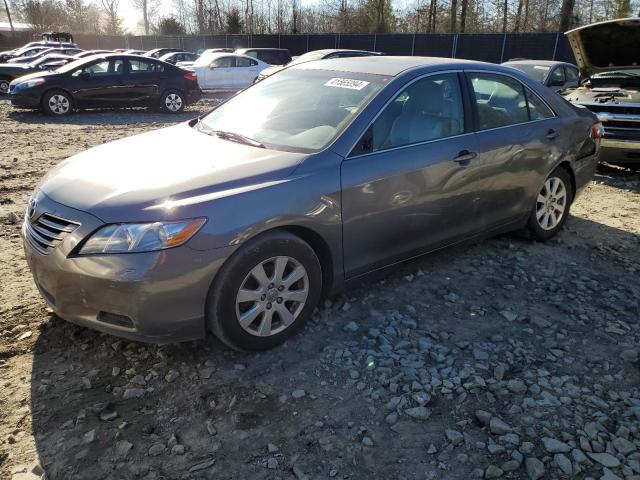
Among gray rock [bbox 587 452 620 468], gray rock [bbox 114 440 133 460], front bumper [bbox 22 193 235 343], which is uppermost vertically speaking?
front bumper [bbox 22 193 235 343]

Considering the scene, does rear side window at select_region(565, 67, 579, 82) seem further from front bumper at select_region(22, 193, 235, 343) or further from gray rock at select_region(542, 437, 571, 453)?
front bumper at select_region(22, 193, 235, 343)

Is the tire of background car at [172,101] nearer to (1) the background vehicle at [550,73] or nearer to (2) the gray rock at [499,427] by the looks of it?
(1) the background vehicle at [550,73]

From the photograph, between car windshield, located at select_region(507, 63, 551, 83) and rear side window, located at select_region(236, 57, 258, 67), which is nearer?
car windshield, located at select_region(507, 63, 551, 83)

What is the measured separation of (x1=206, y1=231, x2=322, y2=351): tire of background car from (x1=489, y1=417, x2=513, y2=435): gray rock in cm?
125

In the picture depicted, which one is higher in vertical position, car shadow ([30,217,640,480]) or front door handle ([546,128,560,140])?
front door handle ([546,128,560,140])

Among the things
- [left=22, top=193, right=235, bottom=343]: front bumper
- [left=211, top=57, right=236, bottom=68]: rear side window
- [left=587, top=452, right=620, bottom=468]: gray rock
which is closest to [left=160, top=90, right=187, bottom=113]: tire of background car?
[left=211, top=57, right=236, bottom=68]: rear side window

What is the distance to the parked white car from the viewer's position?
18.7 meters

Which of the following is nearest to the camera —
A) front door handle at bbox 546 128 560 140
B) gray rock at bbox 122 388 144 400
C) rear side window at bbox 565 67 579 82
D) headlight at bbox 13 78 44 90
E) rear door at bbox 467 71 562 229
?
gray rock at bbox 122 388 144 400

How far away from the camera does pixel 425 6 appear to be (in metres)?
41.7

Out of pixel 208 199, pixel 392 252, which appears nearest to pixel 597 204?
pixel 392 252

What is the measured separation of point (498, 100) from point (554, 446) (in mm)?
2843

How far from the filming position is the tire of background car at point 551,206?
16.1 feet

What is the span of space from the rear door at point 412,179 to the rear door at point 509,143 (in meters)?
0.15

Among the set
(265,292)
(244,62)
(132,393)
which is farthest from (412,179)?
(244,62)
